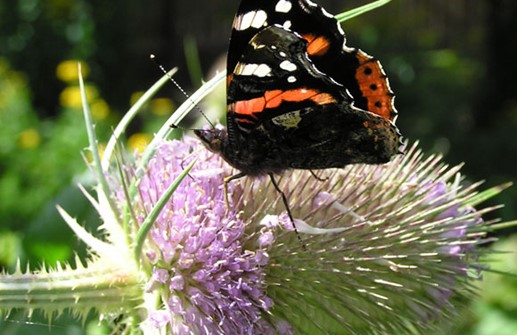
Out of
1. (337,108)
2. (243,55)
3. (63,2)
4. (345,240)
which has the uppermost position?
(63,2)

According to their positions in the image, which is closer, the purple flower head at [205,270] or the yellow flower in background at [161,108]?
the purple flower head at [205,270]

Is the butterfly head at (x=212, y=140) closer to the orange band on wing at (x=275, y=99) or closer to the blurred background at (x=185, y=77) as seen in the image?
the orange band on wing at (x=275, y=99)

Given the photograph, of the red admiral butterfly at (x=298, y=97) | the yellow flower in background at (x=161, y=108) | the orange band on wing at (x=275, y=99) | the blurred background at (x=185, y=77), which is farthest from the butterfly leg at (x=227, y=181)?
the yellow flower in background at (x=161, y=108)

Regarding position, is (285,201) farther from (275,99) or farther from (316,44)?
(316,44)

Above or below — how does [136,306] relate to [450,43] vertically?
below

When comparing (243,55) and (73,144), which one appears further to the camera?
(73,144)

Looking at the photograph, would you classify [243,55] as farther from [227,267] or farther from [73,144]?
[73,144]

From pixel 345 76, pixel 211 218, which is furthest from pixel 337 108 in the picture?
pixel 211 218
